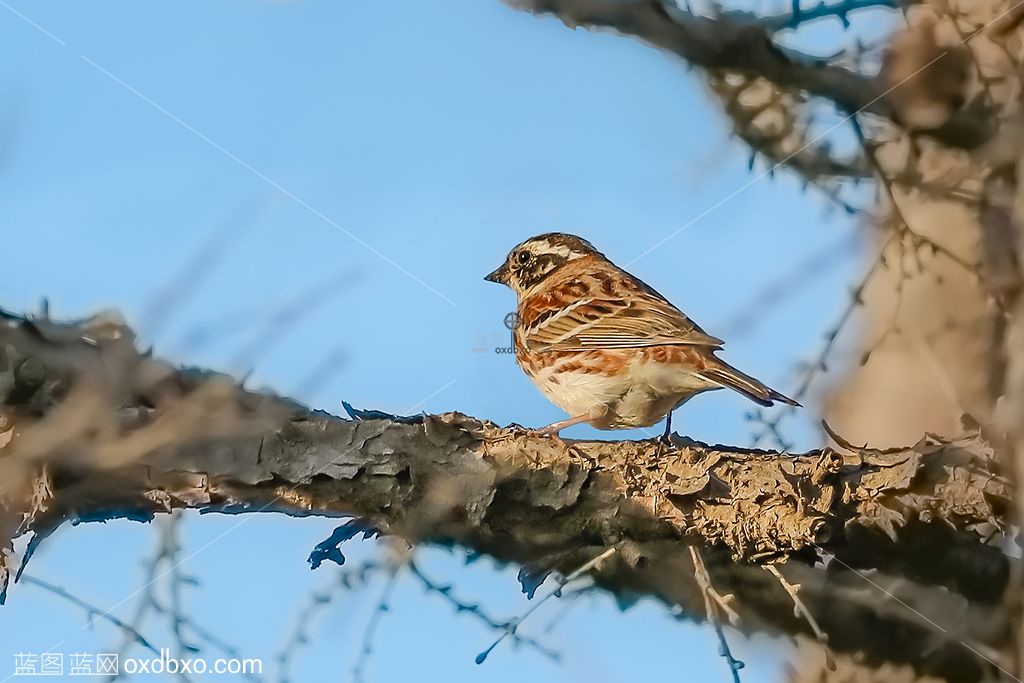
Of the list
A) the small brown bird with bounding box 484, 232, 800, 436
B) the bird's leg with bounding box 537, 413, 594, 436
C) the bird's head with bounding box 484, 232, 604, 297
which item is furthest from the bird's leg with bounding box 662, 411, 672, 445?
the bird's head with bounding box 484, 232, 604, 297

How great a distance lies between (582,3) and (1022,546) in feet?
3.87

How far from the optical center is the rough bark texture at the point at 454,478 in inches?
59.2

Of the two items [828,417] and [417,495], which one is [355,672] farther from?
[828,417]

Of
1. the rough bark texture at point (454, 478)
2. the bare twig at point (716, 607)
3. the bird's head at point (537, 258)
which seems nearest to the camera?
the rough bark texture at point (454, 478)

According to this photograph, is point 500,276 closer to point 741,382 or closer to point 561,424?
point 561,424

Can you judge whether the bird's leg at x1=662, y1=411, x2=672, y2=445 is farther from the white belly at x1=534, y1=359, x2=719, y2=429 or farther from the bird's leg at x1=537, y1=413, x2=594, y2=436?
the bird's leg at x1=537, y1=413, x2=594, y2=436

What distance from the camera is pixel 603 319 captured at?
1849mm

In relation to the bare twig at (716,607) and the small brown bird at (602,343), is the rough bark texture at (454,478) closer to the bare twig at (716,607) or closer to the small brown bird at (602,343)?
the bare twig at (716,607)

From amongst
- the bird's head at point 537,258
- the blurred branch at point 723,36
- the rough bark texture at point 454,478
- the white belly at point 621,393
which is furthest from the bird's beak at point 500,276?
the blurred branch at point 723,36

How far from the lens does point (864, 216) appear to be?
77.6 inches

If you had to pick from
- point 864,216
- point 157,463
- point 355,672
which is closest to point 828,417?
point 864,216

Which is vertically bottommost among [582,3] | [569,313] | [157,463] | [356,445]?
[157,463]

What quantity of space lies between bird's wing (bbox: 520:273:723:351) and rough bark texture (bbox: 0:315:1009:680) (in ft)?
0.72

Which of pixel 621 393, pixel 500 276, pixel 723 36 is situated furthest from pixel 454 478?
pixel 723 36
